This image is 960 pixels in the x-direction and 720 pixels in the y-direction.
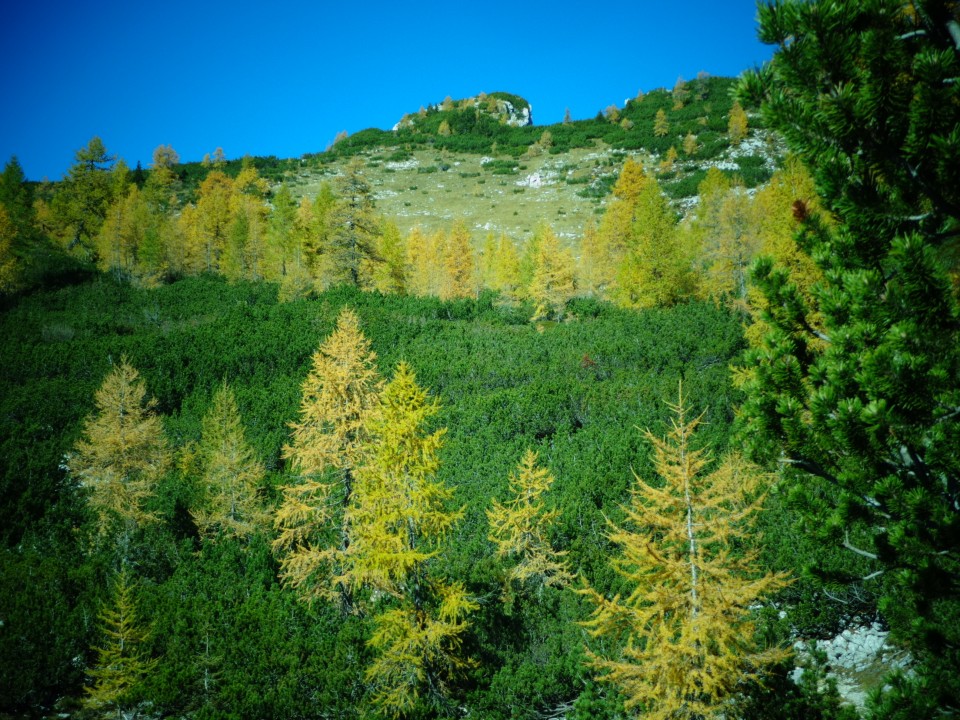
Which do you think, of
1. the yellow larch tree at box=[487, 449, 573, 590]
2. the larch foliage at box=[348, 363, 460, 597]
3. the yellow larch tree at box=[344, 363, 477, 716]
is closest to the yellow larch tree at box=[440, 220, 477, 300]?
the yellow larch tree at box=[487, 449, 573, 590]

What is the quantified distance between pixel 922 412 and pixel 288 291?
39.0 m

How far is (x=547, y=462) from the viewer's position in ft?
60.8

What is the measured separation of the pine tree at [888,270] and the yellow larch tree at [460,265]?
159ft

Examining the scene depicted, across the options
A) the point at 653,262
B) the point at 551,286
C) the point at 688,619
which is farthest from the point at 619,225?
the point at 688,619

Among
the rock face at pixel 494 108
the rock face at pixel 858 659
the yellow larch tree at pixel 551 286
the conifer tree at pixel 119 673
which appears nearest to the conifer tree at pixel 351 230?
the yellow larch tree at pixel 551 286

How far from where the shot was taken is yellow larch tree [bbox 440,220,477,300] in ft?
172

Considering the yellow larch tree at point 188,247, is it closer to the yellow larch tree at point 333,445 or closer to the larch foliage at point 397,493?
the yellow larch tree at point 333,445

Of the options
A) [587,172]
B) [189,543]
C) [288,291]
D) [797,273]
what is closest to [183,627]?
[189,543]

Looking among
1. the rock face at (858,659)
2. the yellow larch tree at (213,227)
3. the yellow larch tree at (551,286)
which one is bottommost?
the rock face at (858,659)

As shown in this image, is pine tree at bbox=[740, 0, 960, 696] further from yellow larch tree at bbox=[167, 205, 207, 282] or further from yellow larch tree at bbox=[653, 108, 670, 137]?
yellow larch tree at bbox=[653, 108, 670, 137]

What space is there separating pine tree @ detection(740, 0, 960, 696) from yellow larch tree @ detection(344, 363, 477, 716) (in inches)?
269

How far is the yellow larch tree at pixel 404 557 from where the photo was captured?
8.69 metres

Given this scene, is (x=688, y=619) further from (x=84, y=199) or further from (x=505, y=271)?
(x=84, y=199)

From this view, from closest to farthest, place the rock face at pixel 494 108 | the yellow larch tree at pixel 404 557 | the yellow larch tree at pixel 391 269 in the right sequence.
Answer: the yellow larch tree at pixel 404 557 → the yellow larch tree at pixel 391 269 → the rock face at pixel 494 108
